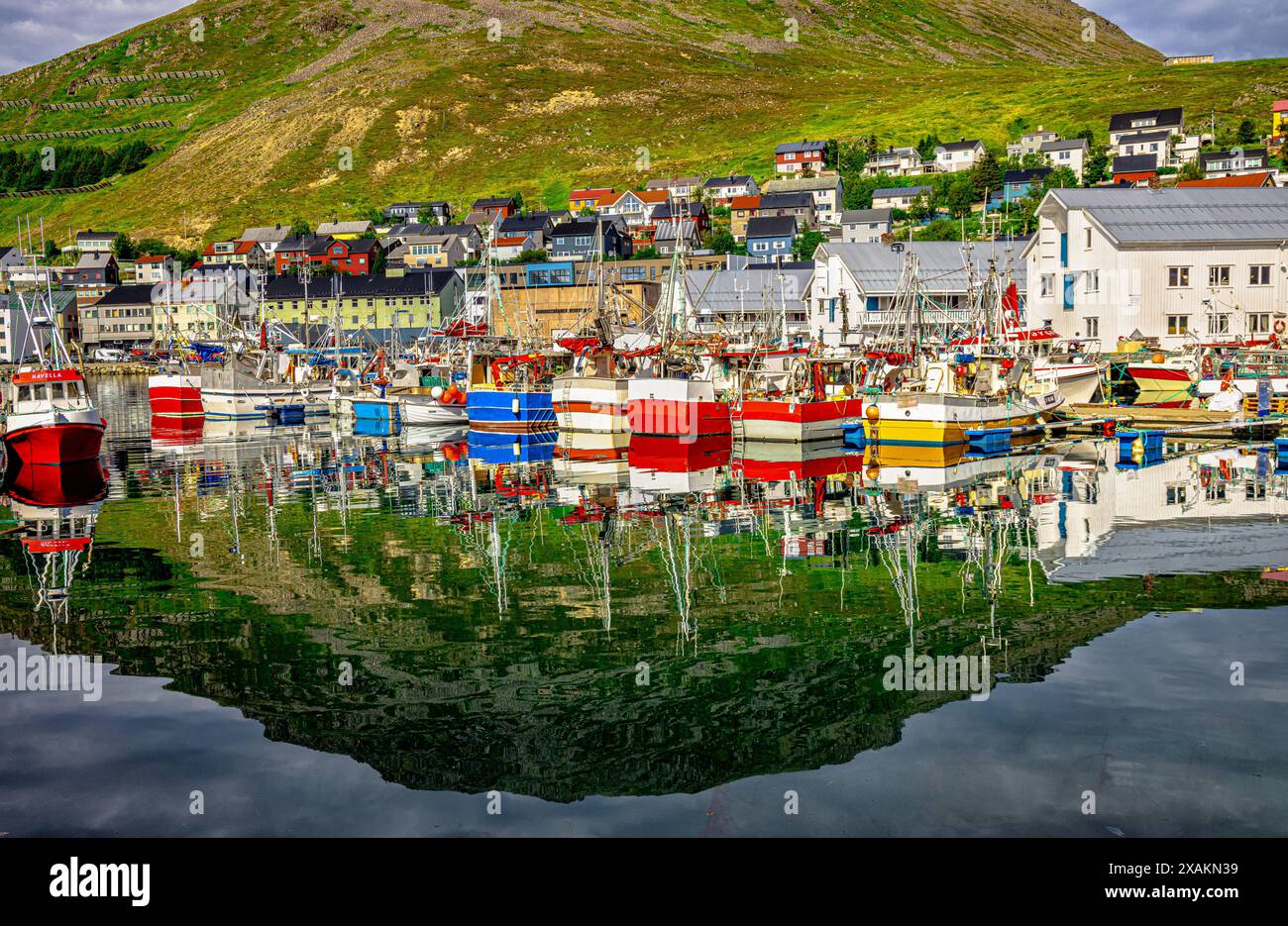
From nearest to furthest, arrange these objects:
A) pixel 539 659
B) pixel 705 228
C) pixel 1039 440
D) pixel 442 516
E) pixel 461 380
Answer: pixel 539 659 < pixel 442 516 < pixel 1039 440 < pixel 461 380 < pixel 705 228

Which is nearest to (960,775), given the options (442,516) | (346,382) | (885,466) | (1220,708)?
(1220,708)

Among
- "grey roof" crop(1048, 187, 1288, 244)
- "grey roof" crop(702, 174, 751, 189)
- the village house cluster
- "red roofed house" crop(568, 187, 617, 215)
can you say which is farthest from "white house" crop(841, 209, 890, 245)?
"grey roof" crop(1048, 187, 1288, 244)

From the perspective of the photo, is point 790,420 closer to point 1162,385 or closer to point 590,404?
point 590,404

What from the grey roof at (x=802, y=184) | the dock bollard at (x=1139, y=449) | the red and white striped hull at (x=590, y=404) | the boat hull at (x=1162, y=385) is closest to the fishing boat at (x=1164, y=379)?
the boat hull at (x=1162, y=385)

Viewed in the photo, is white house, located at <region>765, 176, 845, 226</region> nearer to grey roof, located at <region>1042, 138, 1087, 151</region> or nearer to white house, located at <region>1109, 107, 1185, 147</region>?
grey roof, located at <region>1042, 138, 1087, 151</region>
